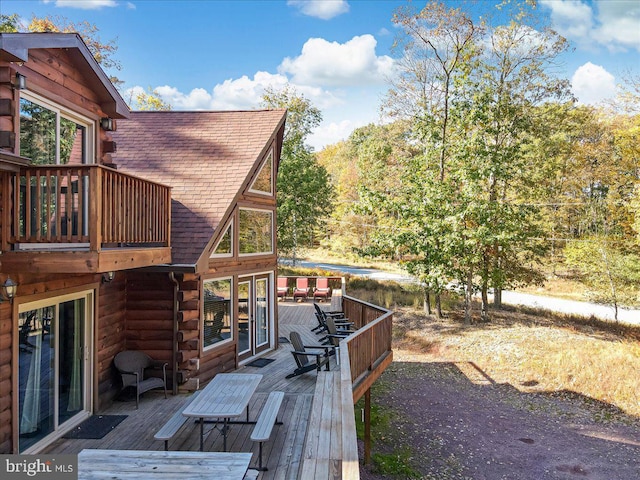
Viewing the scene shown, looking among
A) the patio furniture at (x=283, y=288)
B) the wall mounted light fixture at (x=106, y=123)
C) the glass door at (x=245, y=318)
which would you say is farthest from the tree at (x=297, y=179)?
the wall mounted light fixture at (x=106, y=123)

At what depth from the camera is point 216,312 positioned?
9.22 metres

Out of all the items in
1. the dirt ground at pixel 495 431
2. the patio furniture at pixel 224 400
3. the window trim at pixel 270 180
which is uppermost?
the window trim at pixel 270 180

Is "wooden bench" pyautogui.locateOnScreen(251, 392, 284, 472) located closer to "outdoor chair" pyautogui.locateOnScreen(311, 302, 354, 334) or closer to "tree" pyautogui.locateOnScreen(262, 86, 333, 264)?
"outdoor chair" pyautogui.locateOnScreen(311, 302, 354, 334)

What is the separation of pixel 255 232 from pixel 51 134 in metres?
5.42

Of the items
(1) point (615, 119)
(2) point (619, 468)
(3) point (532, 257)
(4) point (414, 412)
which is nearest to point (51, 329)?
(4) point (414, 412)

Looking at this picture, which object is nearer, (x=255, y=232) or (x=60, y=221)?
(x=60, y=221)

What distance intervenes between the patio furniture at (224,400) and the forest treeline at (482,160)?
11.2 m

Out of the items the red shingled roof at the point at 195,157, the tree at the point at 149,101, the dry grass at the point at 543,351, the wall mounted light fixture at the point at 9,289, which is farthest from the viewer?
the tree at the point at 149,101

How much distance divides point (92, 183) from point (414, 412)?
32.6ft

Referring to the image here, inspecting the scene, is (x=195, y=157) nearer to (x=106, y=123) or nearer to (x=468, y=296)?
(x=106, y=123)

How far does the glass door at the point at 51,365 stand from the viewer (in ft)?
18.0

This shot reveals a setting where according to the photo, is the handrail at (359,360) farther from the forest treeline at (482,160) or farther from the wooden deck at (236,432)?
the forest treeline at (482,160)

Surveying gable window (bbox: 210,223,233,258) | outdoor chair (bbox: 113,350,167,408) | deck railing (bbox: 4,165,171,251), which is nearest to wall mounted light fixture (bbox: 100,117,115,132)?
deck railing (bbox: 4,165,171,251)

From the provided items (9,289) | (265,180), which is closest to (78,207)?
(9,289)
